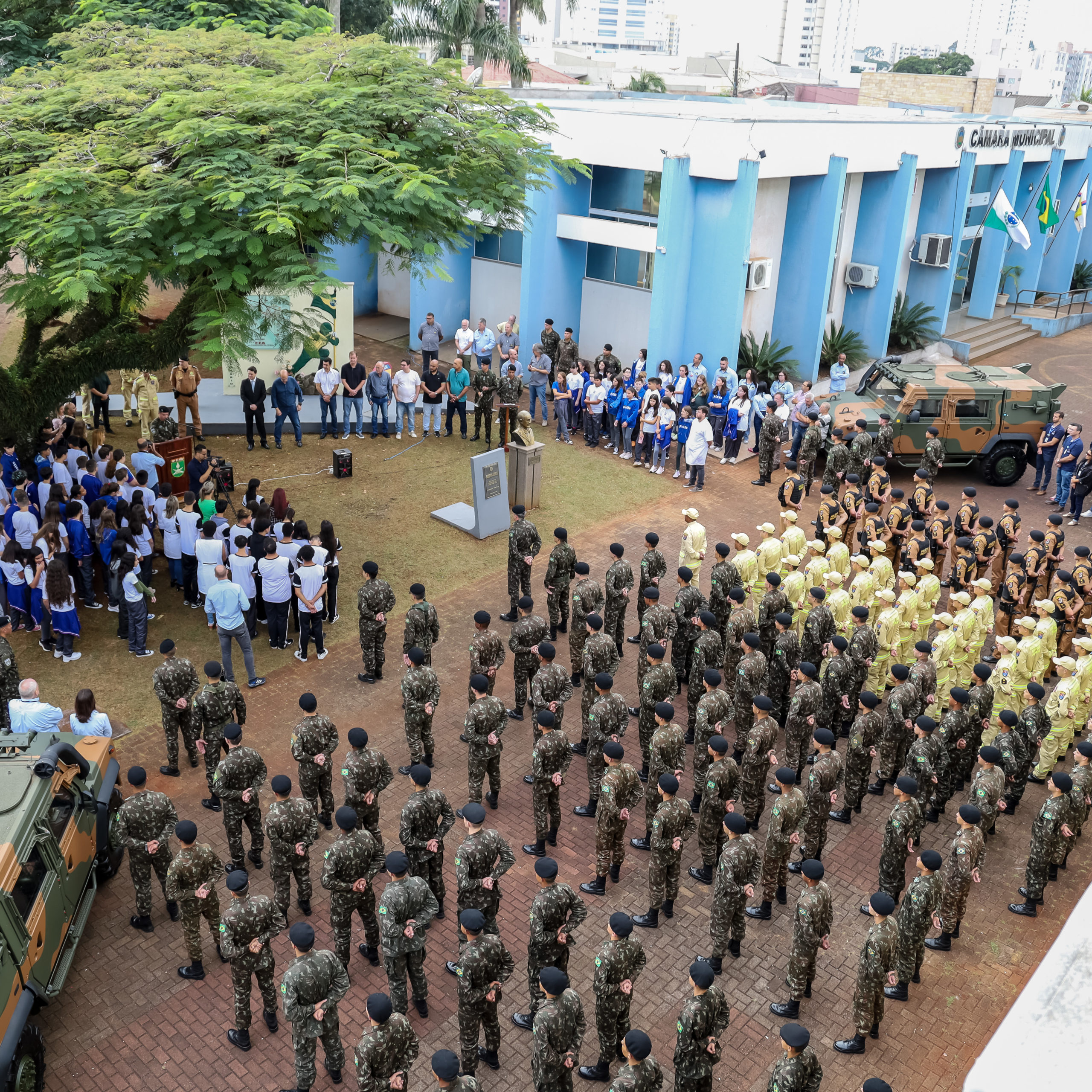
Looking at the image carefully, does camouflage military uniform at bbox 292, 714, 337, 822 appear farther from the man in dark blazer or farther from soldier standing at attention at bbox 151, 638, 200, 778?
the man in dark blazer

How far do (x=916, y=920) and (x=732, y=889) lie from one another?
1.39m

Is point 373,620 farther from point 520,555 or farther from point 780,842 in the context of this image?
point 780,842

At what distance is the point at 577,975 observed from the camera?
805 cm

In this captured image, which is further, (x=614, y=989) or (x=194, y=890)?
(x=194, y=890)

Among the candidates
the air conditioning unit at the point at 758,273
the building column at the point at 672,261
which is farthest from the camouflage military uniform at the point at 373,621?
the air conditioning unit at the point at 758,273

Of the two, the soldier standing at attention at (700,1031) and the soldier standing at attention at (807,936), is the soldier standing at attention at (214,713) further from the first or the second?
the soldier standing at attention at (807,936)

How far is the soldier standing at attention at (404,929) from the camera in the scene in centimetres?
716

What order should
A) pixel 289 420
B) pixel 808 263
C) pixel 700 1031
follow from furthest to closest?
1. pixel 808 263
2. pixel 289 420
3. pixel 700 1031

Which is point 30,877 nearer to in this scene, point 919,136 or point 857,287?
point 857,287

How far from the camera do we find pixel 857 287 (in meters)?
24.7

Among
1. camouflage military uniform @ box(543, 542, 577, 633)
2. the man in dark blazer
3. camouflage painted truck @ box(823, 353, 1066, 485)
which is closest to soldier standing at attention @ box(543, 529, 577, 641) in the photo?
camouflage military uniform @ box(543, 542, 577, 633)

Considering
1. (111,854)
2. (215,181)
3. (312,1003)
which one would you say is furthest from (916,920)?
(215,181)

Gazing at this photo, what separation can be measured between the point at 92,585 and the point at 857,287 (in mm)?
18843

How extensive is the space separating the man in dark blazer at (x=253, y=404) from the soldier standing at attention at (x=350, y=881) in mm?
11461
